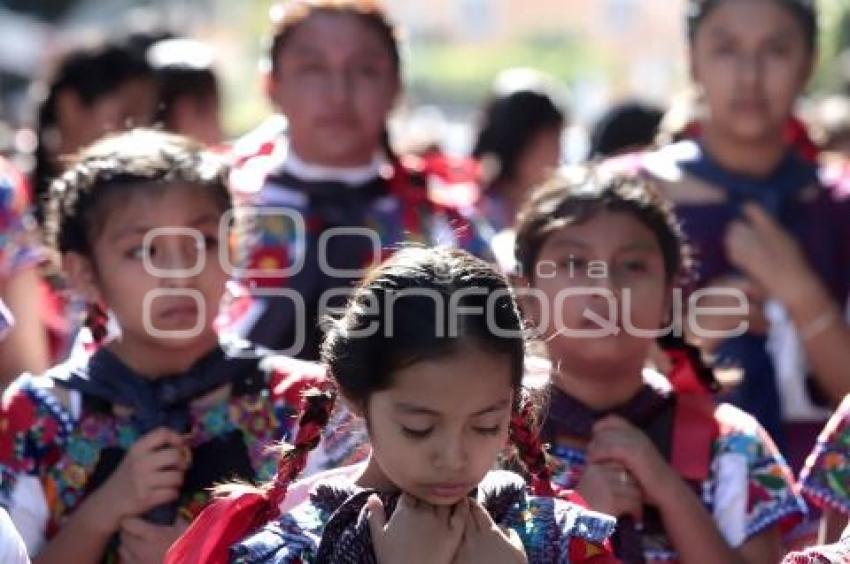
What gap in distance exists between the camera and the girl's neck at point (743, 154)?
4082mm

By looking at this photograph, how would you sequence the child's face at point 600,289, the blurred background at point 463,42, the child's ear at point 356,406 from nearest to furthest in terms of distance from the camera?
1. the child's ear at point 356,406
2. the child's face at point 600,289
3. the blurred background at point 463,42

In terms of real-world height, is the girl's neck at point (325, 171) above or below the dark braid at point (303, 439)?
above

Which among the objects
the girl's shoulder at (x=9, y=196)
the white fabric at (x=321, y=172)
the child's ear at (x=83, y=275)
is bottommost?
the child's ear at (x=83, y=275)

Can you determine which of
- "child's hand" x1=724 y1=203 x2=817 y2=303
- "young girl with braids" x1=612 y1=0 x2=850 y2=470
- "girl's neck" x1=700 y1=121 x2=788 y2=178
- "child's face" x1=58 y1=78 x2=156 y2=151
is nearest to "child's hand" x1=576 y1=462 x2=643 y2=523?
"young girl with braids" x1=612 y1=0 x2=850 y2=470

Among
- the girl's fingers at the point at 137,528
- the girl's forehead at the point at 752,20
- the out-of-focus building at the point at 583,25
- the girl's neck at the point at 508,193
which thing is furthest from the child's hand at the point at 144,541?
the out-of-focus building at the point at 583,25

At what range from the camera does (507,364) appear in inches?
89.7

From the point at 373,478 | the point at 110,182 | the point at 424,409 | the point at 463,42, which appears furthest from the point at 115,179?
the point at 463,42

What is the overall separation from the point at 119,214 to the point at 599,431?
3.05 ft

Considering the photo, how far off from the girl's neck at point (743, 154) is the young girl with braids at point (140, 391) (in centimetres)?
139

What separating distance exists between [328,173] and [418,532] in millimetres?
2034

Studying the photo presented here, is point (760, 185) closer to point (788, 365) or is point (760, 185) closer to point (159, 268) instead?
point (788, 365)

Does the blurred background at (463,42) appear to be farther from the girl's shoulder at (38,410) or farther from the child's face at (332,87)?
the girl's shoulder at (38,410)

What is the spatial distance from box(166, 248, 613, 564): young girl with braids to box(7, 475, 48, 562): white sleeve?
595 mm

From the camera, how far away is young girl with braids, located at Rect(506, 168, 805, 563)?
115 inches
